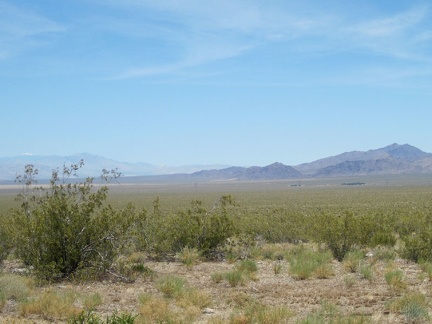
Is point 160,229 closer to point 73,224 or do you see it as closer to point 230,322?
point 73,224

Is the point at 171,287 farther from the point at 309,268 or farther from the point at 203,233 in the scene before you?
the point at 203,233

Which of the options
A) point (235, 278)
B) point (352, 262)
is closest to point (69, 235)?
point (235, 278)

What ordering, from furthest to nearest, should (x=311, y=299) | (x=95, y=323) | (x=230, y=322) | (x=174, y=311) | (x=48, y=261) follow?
(x=48, y=261) < (x=311, y=299) < (x=174, y=311) < (x=230, y=322) < (x=95, y=323)

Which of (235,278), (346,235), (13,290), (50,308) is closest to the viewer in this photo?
(50,308)

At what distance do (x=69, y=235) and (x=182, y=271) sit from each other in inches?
137

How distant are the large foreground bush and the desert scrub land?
0.03 metres

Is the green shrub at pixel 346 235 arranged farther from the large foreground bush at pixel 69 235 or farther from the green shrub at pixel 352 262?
the large foreground bush at pixel 69 235

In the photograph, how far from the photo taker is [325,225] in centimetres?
1833

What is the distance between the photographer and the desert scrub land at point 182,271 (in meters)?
9.83

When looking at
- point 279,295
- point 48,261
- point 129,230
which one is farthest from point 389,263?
point 48,261

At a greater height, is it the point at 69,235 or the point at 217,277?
the point at 69,235

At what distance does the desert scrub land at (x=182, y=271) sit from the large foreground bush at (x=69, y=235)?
3 centimetres

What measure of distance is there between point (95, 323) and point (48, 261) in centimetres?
715

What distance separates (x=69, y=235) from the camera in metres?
13.7
